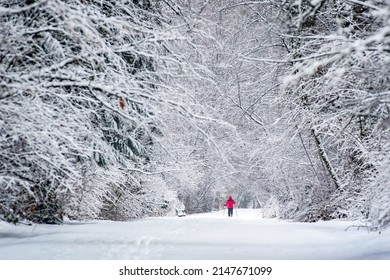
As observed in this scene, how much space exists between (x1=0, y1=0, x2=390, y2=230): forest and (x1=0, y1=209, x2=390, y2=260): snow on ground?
400 millimetres

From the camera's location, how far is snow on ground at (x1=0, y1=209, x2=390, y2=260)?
5.35 m

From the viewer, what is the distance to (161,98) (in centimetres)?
Result: 671

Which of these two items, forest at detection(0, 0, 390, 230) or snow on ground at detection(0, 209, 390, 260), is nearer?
snow on ground at detection(0, 209, 390, 260)

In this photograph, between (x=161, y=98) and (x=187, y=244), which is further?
(x=161, y=98)

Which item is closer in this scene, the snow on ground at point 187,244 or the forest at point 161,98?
the snow on ground at point 187,244

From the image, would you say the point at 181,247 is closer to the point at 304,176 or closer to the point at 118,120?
the point at 118,120

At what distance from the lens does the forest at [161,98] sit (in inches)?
227

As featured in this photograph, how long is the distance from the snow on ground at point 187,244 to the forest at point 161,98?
0.40m

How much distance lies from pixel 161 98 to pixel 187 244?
1.85 m

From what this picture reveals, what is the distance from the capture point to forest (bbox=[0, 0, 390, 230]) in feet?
18.9

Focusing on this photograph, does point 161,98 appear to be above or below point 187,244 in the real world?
above

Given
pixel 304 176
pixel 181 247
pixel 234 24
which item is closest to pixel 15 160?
pixel 181 247

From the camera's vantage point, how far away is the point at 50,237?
21.7 feet
